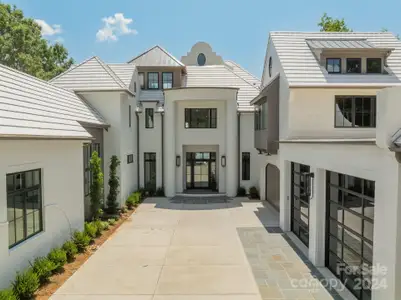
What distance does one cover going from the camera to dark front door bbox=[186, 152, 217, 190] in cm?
2338

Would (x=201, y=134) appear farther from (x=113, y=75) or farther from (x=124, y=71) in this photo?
(x=113, y=75)

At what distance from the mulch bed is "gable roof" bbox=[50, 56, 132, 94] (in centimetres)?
774

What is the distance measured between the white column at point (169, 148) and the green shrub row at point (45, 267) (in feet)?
30.6

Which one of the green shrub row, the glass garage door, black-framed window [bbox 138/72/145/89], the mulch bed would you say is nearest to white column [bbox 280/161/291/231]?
the glass garage door

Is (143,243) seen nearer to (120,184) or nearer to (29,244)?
(29,244)

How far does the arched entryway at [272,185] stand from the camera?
18117 millimetres

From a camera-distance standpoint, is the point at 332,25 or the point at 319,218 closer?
the point at 319,218

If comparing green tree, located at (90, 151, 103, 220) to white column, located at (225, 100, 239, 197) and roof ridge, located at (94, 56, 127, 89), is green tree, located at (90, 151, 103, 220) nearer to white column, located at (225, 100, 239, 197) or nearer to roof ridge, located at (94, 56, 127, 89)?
roof ridge, located at (94, 56, 127, 89)

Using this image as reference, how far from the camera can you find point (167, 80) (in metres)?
24.4

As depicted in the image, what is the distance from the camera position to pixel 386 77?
15.2 meters

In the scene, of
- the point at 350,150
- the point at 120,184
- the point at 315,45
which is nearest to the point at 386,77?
the point at 315,45

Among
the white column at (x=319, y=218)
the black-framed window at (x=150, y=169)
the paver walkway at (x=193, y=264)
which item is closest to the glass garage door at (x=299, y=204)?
the paver walkway at (x=193, y=264)

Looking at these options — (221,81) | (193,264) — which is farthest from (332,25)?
(193,264)

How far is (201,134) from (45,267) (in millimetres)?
14747
